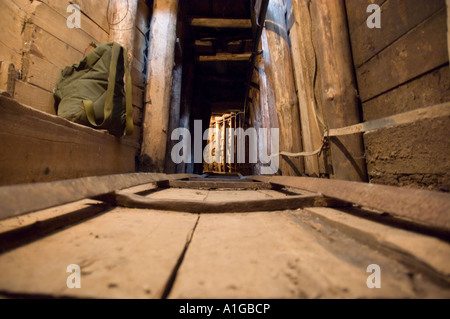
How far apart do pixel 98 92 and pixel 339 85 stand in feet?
7.70

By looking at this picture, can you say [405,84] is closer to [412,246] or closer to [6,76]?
[412,246]

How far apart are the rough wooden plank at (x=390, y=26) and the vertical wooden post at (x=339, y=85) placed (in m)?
0.09

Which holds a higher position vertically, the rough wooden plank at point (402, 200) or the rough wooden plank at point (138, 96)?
the rough wooden plank at point (138, 96)

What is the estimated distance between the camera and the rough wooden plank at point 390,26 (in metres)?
1.20

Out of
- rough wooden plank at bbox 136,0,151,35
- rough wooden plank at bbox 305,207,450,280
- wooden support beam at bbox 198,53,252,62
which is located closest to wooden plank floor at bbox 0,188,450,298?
rough wooden plank at bbox 305,207,450,280

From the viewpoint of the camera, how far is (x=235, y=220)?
0.88 metres

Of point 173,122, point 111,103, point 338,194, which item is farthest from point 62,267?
point 173,122

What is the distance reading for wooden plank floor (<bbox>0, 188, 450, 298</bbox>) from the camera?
0.40 metres

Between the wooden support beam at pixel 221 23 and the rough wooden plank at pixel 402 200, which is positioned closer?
the rough wooden plank at pixel 402 200

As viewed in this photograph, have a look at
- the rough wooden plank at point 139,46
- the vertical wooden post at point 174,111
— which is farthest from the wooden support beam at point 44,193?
the vertical wooden post at point 174,111

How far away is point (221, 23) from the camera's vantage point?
4.83 meters

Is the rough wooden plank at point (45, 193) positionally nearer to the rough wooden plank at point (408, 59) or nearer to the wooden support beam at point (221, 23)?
the rough wooden plank at point (408, 59)

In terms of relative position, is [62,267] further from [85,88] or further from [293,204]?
[85,88]

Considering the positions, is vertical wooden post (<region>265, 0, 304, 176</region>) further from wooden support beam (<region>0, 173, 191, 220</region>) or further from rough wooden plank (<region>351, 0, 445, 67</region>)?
wooden support beam (<region>0, 173, 191, 220</region>)
